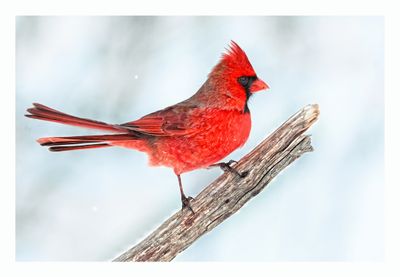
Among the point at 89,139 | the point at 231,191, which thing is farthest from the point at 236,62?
the point at 89,139

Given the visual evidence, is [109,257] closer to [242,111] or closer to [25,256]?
[25,256]

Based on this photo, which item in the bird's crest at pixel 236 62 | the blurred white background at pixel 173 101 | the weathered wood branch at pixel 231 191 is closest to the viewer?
the weathered wood branch at pixel 231 191

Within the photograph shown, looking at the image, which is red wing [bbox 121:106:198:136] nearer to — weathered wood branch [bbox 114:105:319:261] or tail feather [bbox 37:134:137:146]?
tail feather [bbox 37:134:137:146]

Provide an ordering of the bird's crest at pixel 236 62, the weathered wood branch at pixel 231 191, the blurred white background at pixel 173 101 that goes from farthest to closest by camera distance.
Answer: the blurred white background at pixel 173 101 → the bird's crest at pixel 236 62 → the weathered wood branch at pixel 231 191

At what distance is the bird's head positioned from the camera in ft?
9.99

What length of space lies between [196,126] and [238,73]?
1.08 ft

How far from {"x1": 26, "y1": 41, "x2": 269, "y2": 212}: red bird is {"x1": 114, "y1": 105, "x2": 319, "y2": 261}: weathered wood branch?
8 cm

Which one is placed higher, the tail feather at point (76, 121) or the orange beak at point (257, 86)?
the orange beak at point (257, 86)

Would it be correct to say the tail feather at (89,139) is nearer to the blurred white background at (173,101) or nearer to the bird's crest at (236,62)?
the blurred white background at (173,101)

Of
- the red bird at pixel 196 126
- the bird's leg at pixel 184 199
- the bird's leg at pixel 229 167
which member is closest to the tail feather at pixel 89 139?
the red bird at pixel 196 126

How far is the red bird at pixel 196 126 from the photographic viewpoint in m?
3.00

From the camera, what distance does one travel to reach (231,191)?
3.00 metres

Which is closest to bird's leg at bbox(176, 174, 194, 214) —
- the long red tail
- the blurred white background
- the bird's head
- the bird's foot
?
the bird's foot
